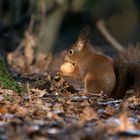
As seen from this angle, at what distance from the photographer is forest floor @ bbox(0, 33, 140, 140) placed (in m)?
5.27

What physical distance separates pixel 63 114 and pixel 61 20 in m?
14.1

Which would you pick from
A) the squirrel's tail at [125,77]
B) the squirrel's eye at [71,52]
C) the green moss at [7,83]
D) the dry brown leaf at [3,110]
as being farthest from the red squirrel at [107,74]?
the dry brown leaf at [3,110]

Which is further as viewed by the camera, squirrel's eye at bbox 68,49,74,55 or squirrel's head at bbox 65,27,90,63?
squirrel's eye at bbox 68,49,74,55

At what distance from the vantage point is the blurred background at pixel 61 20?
1777cm

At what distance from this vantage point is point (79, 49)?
8328 mm

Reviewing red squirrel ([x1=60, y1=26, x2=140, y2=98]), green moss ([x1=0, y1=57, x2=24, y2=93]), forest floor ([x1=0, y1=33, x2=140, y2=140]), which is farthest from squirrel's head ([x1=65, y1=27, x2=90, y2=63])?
green moss ([x1=0, y1=57, x2=24, y2=93])

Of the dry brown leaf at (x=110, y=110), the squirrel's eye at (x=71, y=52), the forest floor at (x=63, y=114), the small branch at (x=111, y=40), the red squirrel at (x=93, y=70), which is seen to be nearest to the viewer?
the forest floor at (x=63, y=114)

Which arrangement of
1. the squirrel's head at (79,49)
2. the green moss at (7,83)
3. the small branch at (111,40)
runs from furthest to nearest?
the small branch at (111,40) → the squirrel's head at (79,49) → the green moss at (7,83)

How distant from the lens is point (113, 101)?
24.3ft

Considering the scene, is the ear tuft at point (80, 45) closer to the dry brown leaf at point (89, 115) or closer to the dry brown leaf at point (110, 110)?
the dry brown leaf at point (110, 110)

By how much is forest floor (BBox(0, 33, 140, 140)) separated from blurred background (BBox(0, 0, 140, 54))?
654 centimetres

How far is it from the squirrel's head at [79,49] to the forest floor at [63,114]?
31 centimetres

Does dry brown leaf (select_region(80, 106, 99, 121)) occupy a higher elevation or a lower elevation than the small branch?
lower

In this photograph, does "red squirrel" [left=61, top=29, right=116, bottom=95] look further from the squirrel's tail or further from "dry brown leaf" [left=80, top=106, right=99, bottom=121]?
"dry brown leaf" [left=80, top=106, right=99, bottom=121]
